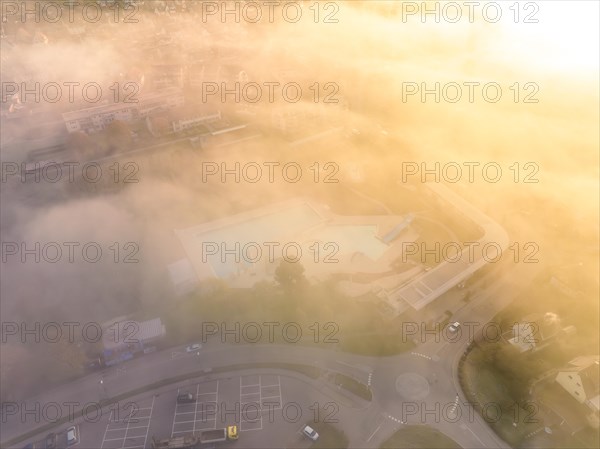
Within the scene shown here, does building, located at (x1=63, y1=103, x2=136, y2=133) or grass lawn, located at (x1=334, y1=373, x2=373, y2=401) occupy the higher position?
building, located at (x1=63, y1=103, x2=136, y2=133)

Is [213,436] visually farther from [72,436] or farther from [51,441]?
[51,441]

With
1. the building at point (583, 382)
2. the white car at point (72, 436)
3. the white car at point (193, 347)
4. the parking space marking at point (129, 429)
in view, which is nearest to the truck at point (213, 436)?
the parking space marking at point (129, 429)

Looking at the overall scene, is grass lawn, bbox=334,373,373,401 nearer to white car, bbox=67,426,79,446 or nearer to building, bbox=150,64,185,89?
white car, bbox=67,426,79,446

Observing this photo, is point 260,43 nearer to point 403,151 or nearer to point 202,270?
point 403,151

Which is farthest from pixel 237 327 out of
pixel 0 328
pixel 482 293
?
pixel 482 293

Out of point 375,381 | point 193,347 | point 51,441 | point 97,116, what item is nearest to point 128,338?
point 193,347

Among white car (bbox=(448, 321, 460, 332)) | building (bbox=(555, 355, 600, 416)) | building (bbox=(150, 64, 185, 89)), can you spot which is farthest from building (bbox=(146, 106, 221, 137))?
building (bbox=(555, 355, 600, 416))
